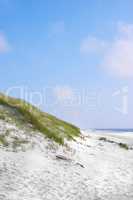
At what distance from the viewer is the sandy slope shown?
49.9 feet

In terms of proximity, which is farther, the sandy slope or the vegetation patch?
the vegetation patch

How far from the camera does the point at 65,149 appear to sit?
25.9 m

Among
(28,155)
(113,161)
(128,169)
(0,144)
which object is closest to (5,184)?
(28,155)

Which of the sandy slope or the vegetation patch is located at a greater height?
the vegetation patch

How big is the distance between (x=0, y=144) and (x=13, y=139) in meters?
1.62

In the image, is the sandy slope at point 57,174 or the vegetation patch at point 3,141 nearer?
the sandy slope at point 57,174

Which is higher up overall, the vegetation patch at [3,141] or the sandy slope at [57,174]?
the vegetation patch at [3,141]

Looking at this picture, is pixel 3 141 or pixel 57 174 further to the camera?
pixel 3 141

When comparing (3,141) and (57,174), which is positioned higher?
(3,141)

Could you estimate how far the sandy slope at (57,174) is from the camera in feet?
49.9

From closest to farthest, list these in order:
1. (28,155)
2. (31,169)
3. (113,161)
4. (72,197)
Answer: (72,197) → (31,169) → (28,155) → (113,161)

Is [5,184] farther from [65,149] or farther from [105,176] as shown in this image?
[65,149]

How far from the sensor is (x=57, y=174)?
60.8ft

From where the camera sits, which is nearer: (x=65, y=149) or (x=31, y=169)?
(x=31, y=169)
